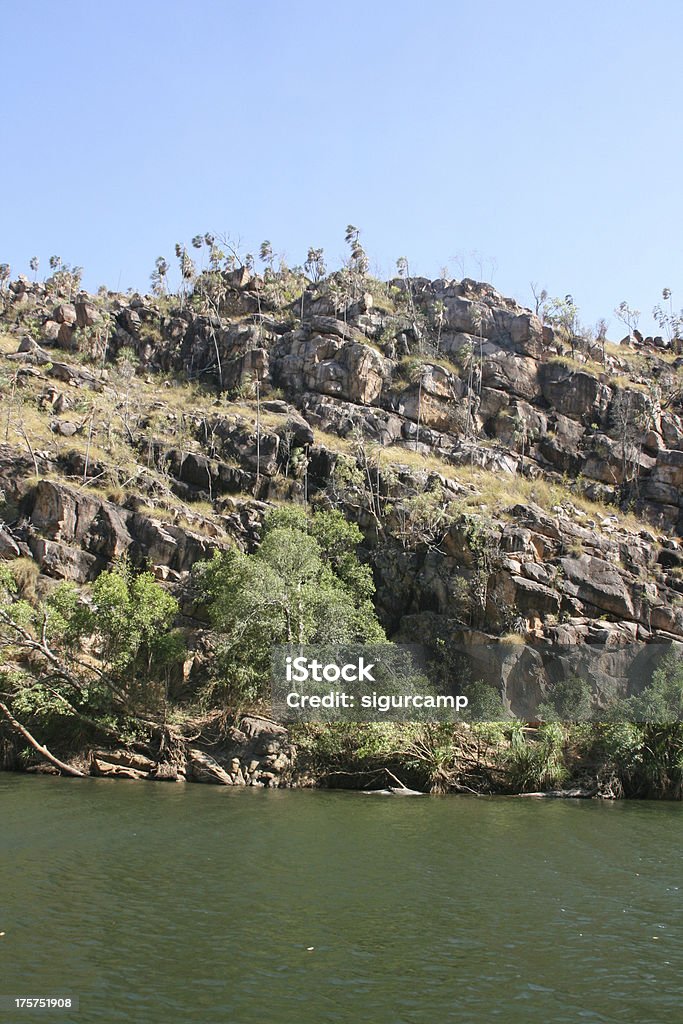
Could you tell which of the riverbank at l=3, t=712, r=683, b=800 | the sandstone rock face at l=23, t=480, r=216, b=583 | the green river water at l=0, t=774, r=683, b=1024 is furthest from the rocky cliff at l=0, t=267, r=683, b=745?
the green river water at l=0, t=774, r=683, b=1024

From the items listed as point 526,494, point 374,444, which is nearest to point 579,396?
point 526,494

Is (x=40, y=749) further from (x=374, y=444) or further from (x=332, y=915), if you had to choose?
(x=374, y=444)

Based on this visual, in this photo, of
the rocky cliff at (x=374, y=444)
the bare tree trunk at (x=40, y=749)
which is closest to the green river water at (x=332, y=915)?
the bare tree trunk at (x=40, y=749)

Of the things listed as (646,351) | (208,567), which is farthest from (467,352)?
(208,567)

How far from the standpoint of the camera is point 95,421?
66.0m

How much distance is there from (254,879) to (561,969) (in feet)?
29.9

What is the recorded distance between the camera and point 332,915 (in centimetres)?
1809

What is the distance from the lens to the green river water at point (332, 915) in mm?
13139

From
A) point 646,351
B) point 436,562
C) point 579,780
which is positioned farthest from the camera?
point 646,351

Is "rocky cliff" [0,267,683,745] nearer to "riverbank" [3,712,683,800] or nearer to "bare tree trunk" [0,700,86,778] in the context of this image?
"riverbank" [3,712,683,800]

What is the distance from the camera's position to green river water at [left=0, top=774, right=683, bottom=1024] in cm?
1314

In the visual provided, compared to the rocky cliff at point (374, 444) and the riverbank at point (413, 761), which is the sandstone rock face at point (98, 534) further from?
the riverbank at point (413, 761)

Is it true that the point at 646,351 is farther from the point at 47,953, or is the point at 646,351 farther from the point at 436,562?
the point at 47,953

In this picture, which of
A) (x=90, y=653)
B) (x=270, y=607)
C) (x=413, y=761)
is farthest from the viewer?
(x=90, y=653)
